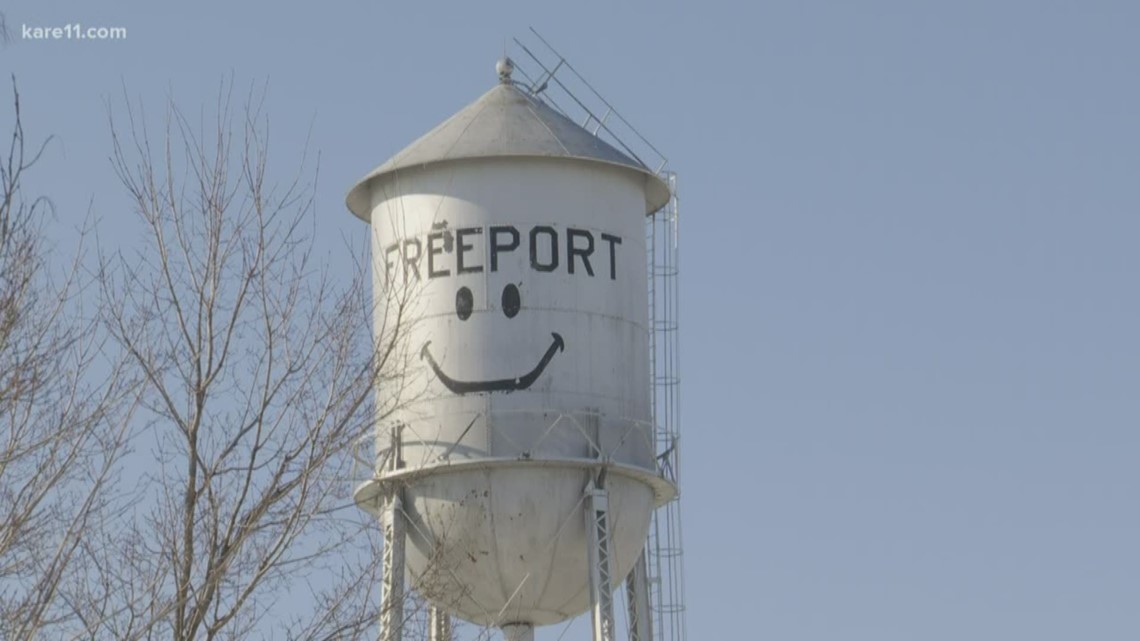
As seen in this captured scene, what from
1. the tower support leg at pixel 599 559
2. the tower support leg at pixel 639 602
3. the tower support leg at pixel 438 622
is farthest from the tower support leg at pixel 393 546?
the tower support leg at pixel 639 602

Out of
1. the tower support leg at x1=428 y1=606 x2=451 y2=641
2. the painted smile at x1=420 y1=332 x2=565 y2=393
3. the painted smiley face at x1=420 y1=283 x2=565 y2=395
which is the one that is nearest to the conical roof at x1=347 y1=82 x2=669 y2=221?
the painted smiley face at x1=420 y1=283 x2=565 y2=395

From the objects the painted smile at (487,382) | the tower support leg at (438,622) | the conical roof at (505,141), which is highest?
the conical roof at (505,141)

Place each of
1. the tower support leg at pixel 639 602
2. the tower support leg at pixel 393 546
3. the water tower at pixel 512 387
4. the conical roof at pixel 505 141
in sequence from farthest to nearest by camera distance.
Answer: the tower support leg at pixel 639 602 < the conical roof at pixel 505 141 < the water tower at pixel 512 387 < the tower support leg at pixel 393 546

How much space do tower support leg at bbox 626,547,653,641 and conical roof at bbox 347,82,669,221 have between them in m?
4.14

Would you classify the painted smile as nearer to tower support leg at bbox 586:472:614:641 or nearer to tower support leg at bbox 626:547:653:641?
tower support leg at bbox 586:472:614:641

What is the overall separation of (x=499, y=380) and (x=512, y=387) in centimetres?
16

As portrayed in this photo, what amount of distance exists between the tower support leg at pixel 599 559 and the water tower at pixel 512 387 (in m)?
0.02

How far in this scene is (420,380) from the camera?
89.7 feet

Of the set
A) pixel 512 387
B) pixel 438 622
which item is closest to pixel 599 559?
pixel 512 387

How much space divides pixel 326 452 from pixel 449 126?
11.3 meters

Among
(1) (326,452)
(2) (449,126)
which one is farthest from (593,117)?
(1) (326,452)

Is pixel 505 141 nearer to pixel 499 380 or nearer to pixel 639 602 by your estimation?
pixel 499 380

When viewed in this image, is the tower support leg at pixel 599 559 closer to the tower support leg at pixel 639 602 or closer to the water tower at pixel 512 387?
the water tower at pixel 512 387

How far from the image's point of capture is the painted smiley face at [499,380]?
1072 inches
